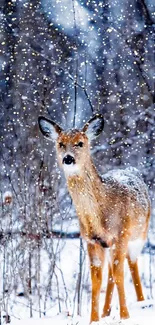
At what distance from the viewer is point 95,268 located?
6945 mm

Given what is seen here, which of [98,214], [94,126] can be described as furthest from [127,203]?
[94,126]

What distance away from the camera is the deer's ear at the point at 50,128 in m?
7.04

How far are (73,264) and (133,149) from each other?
184 inches

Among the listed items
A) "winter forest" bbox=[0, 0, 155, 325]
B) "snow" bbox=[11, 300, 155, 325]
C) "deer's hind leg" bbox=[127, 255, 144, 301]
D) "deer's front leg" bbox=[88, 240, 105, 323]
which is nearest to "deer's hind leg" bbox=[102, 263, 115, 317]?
"snow" bbox=[11, 300, 155, 325]

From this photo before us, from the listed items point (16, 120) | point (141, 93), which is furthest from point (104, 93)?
point (16, 120)

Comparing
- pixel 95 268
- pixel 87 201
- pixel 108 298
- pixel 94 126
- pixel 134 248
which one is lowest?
pixel 108 298

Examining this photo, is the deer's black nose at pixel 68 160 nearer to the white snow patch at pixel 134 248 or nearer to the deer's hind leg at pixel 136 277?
the white snow patch at pixel 134 248

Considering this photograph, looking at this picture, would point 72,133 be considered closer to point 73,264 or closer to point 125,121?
point 73,264

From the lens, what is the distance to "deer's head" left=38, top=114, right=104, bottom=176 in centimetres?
661

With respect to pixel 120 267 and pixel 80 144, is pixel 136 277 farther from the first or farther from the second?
pixel 80 144

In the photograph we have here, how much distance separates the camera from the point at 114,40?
16.7 meters

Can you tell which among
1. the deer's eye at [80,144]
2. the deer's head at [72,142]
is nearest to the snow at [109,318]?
the deer's head at [72,142]

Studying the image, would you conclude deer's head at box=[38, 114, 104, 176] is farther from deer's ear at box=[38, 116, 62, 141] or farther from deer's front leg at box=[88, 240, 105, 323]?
deer's front leg at box=[88, 240, 105, 323]

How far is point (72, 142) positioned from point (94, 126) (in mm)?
431
